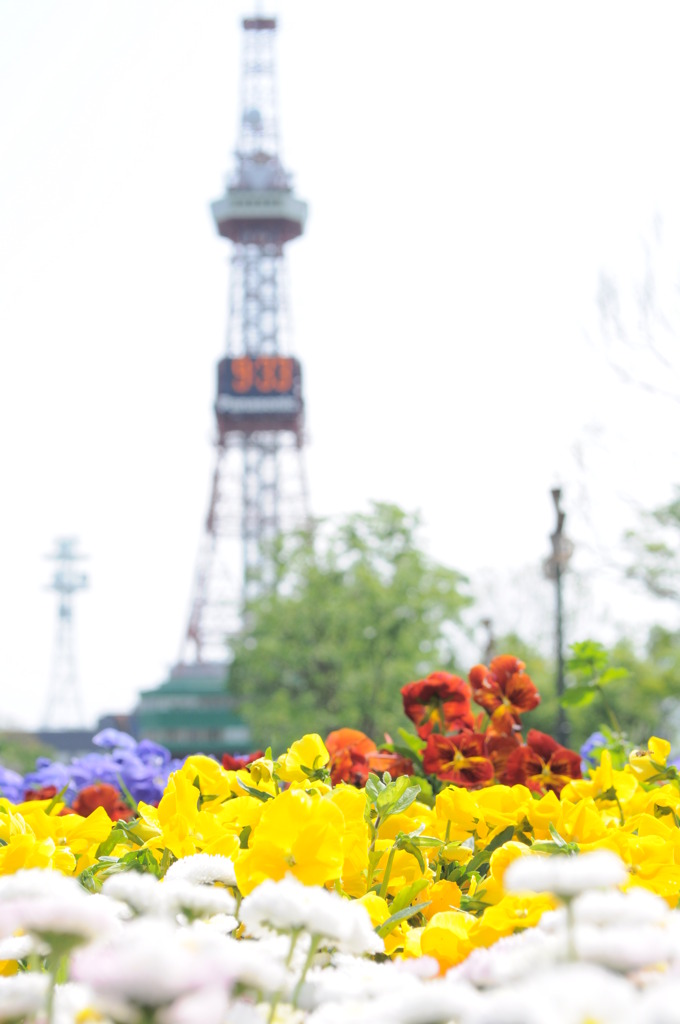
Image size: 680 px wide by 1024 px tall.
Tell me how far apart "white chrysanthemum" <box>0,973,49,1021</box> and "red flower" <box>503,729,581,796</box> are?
77.5 inches

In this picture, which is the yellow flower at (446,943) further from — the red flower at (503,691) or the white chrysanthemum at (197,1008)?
the red flower at (503,691)

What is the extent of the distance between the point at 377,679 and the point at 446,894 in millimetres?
25646

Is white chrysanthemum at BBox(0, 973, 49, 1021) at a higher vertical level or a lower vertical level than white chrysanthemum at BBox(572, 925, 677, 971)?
lower

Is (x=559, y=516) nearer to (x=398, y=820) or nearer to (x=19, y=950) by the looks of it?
(x=398, y=820)

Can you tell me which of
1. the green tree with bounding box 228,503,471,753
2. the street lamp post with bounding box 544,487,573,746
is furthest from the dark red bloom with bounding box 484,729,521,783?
the green tree with bounding box 228,503,471,753

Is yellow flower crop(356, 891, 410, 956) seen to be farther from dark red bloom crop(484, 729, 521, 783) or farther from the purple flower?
the purple flower

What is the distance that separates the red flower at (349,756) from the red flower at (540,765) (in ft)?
1.31

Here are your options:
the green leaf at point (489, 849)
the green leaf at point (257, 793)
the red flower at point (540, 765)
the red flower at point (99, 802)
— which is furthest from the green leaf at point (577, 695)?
the green leaf at point (257, 793)

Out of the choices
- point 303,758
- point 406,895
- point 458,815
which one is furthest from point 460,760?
point 406,895

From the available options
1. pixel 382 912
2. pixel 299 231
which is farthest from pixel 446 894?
pixel 299 231

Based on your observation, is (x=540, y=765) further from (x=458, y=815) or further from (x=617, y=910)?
(x=617, y=910)

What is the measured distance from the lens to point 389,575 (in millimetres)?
28016

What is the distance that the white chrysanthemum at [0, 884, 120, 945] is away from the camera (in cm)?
99

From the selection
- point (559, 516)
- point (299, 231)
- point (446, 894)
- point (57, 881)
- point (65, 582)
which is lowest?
point (446, 894)
